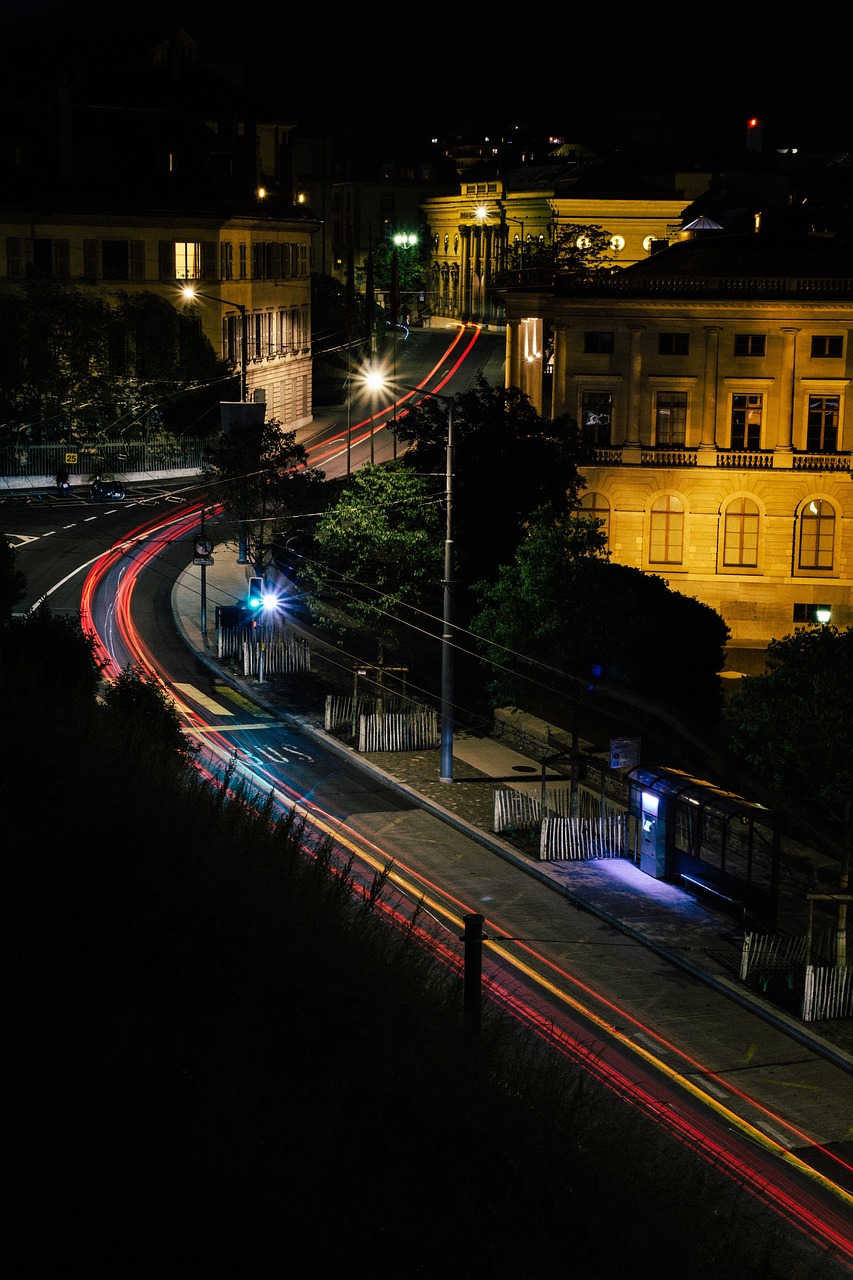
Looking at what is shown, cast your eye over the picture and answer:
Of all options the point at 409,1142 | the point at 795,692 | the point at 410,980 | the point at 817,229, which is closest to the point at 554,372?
the point at 817,229

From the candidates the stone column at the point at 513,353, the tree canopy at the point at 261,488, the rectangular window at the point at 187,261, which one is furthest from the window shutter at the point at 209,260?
the tree canopy at the point at 261,488

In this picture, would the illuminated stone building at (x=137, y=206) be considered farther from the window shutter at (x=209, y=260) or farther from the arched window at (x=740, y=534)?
the arched window at (x=740, y=534)

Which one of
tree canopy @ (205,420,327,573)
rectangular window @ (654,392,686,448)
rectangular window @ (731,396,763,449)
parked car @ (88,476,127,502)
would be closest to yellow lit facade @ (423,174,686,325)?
rectangular window @ (654,392,686,448)

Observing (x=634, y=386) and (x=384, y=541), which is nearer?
(x=384, y=541)

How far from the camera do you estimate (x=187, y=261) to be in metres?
82.1

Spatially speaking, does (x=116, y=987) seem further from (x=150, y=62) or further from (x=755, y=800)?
(x=150, y=62)

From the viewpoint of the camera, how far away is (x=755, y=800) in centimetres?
3441

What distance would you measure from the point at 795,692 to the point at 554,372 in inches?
1633

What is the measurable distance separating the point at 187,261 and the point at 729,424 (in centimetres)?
3242

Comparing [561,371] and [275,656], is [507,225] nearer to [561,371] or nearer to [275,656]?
[561,371]

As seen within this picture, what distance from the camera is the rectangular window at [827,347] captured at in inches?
2549

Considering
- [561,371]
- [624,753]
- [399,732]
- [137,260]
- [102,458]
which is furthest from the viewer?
[137,260]

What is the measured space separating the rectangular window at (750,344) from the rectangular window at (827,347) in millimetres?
2139

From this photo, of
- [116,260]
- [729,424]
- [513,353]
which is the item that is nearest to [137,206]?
[116,260]
